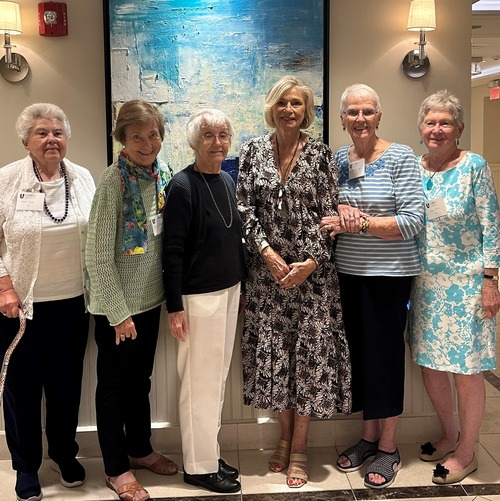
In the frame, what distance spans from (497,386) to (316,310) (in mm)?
1994

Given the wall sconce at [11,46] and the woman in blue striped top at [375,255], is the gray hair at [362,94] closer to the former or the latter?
the woman in blue striped top at [375,255]

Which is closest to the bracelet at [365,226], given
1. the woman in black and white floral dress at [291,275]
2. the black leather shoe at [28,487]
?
the woman in black and white floral dress at [291,275]

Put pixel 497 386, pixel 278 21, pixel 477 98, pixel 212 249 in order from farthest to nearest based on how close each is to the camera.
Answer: pixel 477 98, pixel 497 386, pixel 278 21, pixel 212 249

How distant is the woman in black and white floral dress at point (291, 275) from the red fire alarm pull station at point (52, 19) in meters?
1.20

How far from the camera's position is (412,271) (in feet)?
8.40

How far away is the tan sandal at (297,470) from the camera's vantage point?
264 centimetres

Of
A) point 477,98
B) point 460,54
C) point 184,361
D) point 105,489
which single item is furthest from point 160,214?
point 477,98

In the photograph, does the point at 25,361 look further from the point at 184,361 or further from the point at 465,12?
the point at 465,12

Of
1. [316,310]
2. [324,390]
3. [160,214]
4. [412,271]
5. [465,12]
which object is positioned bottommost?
[324,390]

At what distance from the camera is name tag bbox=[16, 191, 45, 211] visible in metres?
2.37

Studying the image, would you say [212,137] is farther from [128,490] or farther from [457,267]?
[128,490]

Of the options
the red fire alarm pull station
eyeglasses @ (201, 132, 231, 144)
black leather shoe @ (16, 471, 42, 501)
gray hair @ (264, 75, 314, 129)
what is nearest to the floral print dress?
gray hair @ (264, 75, 314, 129)

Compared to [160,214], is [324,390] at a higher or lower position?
lower

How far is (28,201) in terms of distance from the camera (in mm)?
2373
